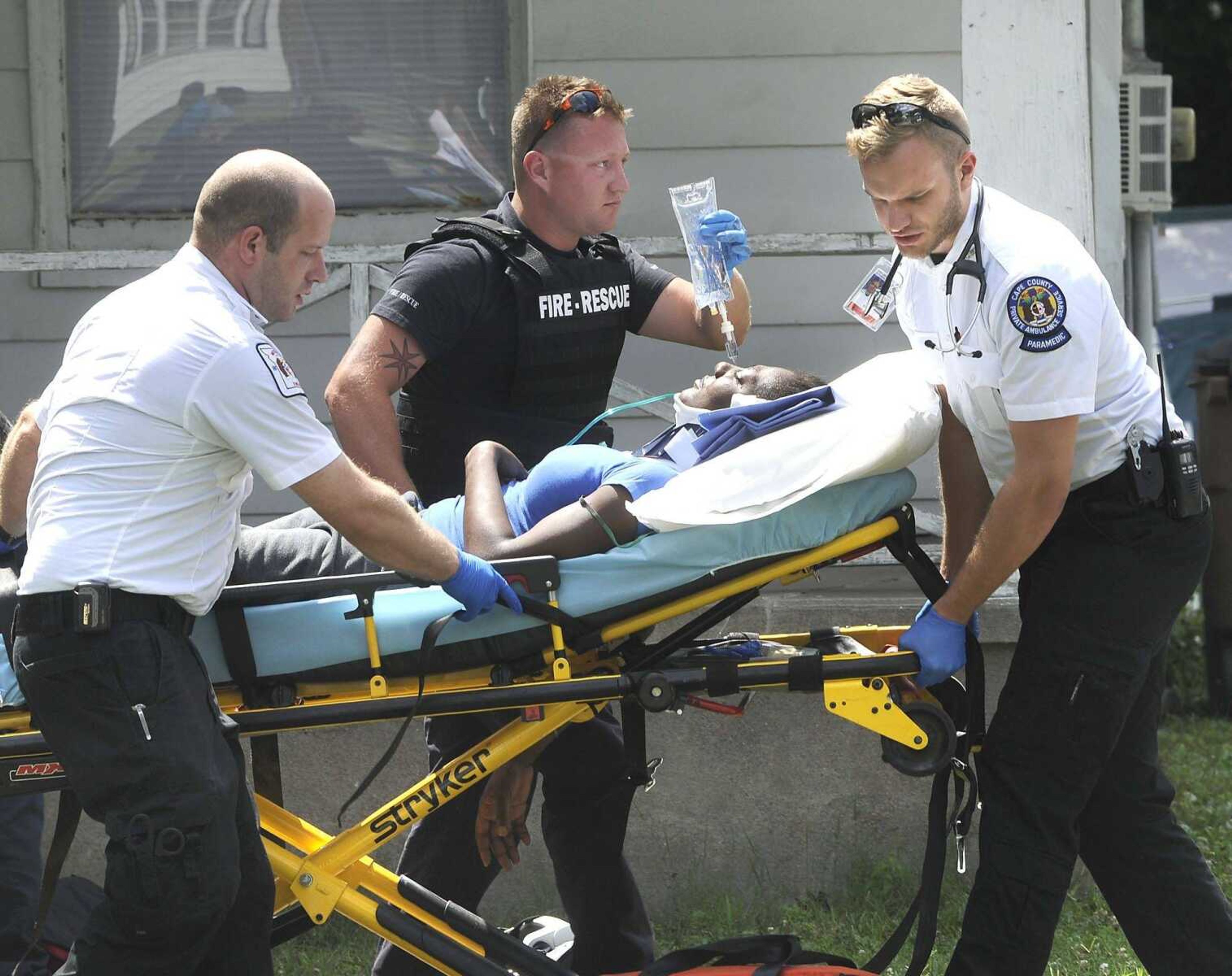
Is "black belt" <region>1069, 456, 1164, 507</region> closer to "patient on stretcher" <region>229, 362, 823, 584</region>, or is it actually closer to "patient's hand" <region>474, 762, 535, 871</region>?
"patient on stretcher" <region>229, 362, 823, 584</region>

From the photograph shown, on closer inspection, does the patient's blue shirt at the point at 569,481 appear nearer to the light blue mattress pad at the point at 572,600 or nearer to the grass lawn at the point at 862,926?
the light blue mattress pad at the point at 572,600

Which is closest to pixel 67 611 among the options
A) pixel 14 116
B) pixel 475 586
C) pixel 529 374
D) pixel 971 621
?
pixel 475 586

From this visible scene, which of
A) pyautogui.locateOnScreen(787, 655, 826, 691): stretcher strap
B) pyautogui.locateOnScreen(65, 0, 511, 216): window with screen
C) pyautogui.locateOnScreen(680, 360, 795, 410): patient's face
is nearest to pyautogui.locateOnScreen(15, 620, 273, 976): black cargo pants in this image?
pyautogui.locateOnScreen(787, 655, 826, 691): stretcher strap

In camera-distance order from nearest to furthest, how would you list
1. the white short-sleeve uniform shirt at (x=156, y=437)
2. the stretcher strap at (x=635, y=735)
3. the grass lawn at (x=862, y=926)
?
1. the white short-sleeve uniform shirt at (x=156, y=437)
2. the stretcher strap at (x=635, y=735)
3. the grass lawn at (x=862, y=926)

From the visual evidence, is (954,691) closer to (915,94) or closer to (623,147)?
(915,94)

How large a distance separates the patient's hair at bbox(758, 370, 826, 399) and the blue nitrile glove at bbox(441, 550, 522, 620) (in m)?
0.74

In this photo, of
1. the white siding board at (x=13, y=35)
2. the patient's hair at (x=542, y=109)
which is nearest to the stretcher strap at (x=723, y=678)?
the patient's hair at (x=542, y=109)

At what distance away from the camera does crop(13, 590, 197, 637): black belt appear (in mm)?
2553

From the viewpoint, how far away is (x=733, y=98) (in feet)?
16.6

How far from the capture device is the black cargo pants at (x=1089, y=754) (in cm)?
294

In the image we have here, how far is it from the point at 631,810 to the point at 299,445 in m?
2.23

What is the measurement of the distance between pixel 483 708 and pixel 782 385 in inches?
36.6

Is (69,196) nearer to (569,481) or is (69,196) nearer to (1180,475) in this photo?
(569,481)

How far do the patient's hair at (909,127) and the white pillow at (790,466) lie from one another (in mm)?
480
